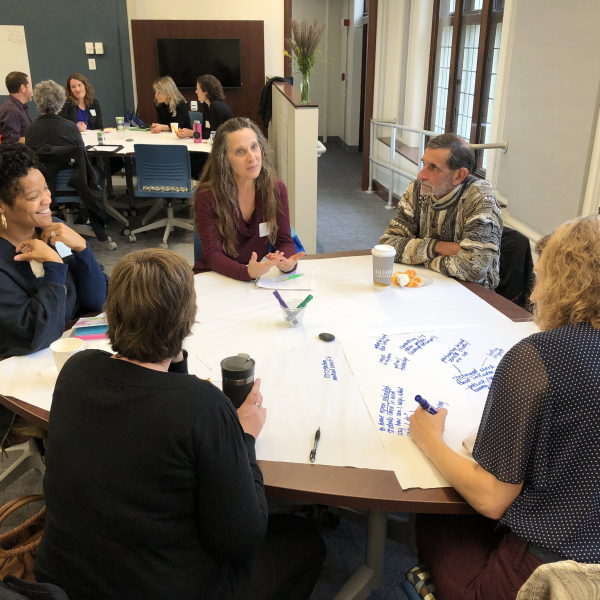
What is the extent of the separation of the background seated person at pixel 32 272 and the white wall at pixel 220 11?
648 centimetres

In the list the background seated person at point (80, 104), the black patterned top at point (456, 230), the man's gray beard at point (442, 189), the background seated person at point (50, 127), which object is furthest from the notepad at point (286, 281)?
the background seated person at point (80, 104)

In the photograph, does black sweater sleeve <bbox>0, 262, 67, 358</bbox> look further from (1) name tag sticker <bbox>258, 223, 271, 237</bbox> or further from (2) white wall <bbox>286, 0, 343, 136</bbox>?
(2) white wall <bbox>286, 0, 343, 136</bbox>

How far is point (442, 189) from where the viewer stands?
2373 millimetres

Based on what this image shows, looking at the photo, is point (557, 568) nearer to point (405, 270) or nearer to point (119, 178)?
point (405, 270)

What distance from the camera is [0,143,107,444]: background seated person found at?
1.71 m

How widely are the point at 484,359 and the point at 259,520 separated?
2.84 feet

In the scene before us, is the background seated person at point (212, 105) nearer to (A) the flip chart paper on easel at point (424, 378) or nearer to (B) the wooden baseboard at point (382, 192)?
(B) the wooden baseboard at point (382, 192)

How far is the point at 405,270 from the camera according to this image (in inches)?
92.3

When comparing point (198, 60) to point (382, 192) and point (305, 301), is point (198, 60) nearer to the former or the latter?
point (382, 192)

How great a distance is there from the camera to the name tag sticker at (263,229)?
246cm

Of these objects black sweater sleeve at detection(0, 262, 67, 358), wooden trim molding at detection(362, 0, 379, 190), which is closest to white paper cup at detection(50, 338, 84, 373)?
black sweater sleeve at detection(0, 262, 67, 358)

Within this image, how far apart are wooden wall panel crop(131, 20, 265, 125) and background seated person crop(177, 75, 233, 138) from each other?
2038 mm

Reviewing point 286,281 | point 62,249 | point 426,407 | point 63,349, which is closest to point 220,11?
point 286,281

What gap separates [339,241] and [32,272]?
359cm
